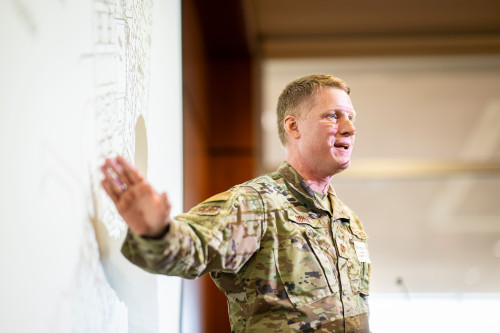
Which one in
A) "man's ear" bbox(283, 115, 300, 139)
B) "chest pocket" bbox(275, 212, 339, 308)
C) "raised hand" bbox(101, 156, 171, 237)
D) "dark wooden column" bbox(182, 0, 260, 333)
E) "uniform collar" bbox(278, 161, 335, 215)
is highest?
"dark wooden column" bbox(182, 0, 260, 333)

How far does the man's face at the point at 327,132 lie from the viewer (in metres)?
1.58

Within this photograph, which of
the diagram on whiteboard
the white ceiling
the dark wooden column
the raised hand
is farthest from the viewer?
the white ceiling

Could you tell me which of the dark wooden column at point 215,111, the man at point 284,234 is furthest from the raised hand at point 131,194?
the dark wooden column at point 215,111

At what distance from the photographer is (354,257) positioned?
1.54 meters

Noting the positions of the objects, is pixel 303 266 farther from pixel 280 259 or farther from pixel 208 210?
pixel 208 210

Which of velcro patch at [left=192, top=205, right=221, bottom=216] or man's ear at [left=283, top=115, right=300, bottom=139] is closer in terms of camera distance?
velcro patch at [left=192, top=205, right=221, bottom=216]

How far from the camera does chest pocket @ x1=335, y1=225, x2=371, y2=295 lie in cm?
149

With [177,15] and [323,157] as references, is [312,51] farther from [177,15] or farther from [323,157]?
[323,157]

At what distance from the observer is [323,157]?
5.18 feet

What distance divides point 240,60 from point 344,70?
95 centimetres

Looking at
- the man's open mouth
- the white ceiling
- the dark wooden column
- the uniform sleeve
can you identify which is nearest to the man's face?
the man's open mouth

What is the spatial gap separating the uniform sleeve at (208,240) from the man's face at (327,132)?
301 mm

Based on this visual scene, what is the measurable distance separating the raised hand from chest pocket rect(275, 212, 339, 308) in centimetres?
53

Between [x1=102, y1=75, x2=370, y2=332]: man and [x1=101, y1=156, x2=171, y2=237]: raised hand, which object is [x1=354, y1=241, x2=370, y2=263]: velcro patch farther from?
[x1=101, y1=156, x2=171, y2=237]: raised hand
